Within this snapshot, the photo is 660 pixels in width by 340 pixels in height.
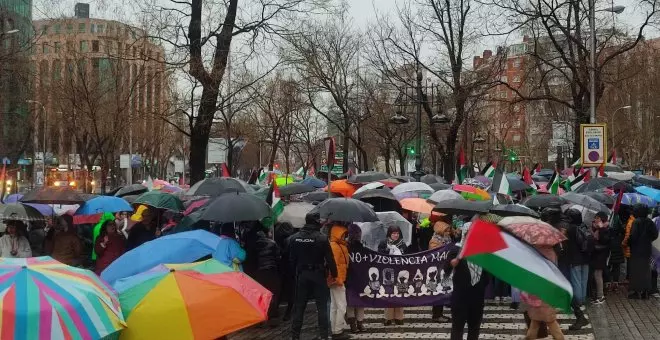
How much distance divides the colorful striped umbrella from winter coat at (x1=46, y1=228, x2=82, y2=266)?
6.80 meters

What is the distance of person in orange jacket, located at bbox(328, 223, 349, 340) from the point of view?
9.80m

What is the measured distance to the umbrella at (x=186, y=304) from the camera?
197 inches

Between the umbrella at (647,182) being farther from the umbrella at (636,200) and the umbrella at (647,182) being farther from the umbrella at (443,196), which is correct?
the umbrella at (443,196)

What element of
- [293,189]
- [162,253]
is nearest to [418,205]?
[293,189]

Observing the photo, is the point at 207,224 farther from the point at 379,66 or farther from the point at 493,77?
the point at 379,66

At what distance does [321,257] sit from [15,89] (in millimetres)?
39589

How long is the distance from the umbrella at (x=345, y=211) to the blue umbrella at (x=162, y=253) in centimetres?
209

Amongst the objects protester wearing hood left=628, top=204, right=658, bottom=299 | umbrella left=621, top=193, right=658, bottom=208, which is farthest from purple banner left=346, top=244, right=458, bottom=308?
umbrella left=621, top=193, right=658, bottom=208

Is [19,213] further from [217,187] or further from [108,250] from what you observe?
[217,187]

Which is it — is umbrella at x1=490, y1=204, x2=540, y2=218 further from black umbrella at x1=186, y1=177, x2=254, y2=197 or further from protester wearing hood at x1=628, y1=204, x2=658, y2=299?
black umbrella at x1=186, y1=177, x2=254, y2=197

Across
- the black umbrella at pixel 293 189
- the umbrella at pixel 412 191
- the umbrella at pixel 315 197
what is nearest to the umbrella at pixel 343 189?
the black umbrella at pixel 293 189

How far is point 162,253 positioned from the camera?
7270 millimetres

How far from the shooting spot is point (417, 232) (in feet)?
46.3

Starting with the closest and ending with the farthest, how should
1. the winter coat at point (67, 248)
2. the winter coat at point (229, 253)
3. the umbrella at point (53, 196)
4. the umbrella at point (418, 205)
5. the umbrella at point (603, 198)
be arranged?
the winter coat at point (229, 253) < the winter coat at point (67, 248) < the umbrella at point (53, 196) < the umbrella at point (418, 205) < the umbrella at point (603, 198)
